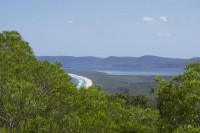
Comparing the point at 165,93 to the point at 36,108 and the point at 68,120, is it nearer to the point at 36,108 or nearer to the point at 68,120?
the point at 68,120

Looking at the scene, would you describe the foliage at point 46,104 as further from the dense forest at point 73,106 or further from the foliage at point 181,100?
the foliage at point 181,100

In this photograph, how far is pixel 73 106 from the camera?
38.2 m

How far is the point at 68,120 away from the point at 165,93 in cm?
989

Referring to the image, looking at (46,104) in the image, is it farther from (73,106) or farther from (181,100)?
(181,100)

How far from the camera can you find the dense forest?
31.9 metres

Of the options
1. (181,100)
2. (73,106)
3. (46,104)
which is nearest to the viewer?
(181,100)

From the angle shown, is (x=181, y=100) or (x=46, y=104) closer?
(x=181, y=100)

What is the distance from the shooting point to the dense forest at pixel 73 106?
31922 mm

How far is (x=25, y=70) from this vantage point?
44.2m

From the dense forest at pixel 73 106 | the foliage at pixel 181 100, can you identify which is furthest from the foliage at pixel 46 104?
the foliage at pixel 181 100

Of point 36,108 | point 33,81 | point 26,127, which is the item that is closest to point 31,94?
point 36,108

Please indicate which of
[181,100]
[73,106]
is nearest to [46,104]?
[73,106]

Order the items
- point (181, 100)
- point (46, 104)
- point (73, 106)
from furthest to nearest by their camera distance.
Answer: point (73, 106) → point (46, 104) → point (181, 100)

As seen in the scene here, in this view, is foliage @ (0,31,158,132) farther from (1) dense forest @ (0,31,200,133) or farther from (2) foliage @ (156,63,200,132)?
(2) foliage @ (156,63,200,132)
